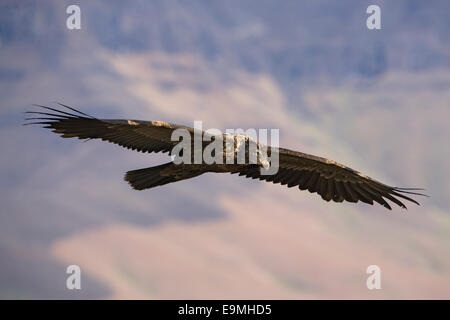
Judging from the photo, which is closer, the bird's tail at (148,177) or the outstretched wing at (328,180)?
the bird's tail at (148,177)

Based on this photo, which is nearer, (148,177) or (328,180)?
(148,177)

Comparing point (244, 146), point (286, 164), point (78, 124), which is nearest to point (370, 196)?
point (286, 164)

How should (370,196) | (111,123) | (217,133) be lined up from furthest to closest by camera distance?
(370,196), (217,133), (111,123)

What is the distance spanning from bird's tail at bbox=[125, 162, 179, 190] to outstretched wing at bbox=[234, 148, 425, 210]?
1.53 meters

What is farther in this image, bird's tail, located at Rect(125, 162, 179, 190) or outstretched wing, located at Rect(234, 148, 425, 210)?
outstretched wing, located at Rect(234, 148, 425, 210)

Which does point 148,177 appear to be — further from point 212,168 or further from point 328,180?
point 328,180

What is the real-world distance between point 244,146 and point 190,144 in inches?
35.5

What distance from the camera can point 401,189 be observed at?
35.9 feet

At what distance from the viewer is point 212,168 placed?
10.7 meters

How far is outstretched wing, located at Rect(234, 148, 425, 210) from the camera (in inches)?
452

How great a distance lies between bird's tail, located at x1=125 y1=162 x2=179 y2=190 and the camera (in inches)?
416

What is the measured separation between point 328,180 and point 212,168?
2.48 meters

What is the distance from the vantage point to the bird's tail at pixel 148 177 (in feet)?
34.6
